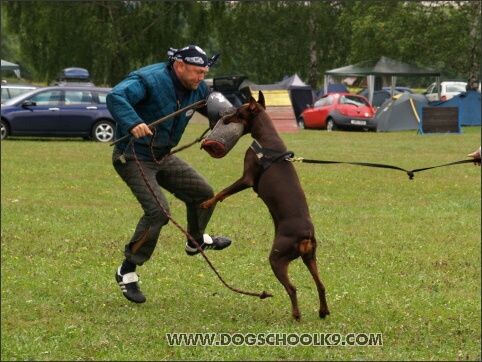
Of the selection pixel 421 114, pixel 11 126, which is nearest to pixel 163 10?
pixel 421 114

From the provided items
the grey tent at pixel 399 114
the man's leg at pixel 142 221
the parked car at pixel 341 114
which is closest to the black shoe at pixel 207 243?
the man's leg at pixel 142 221

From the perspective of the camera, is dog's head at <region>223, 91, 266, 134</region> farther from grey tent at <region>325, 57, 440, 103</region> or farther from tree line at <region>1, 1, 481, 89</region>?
tree line at <region>1, 1, 481, 89</region>

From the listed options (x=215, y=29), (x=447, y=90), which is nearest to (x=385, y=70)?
(x=447, y=90)

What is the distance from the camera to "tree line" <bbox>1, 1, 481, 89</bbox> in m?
44.5

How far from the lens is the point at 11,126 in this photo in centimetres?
2645

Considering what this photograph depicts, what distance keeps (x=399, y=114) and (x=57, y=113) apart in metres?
15.0

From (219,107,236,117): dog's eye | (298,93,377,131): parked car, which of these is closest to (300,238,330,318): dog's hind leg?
(219,107,236,117): dog's eye

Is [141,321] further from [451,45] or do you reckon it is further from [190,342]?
[451,45]

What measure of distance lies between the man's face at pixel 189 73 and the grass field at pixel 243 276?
176cm

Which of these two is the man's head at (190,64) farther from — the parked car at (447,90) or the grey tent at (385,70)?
the parked car at (447,90)

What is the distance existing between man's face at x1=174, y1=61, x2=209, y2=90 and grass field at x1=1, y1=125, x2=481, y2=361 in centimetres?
176

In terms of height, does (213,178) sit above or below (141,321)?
below

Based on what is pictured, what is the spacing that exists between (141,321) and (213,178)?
36.2 ft

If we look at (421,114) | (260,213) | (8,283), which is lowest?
(421,114)
